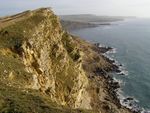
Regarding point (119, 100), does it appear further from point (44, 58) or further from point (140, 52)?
point (140, 52)

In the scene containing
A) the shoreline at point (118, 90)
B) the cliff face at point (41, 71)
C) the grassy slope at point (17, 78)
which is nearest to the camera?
the grassy slope at point (17, 78)

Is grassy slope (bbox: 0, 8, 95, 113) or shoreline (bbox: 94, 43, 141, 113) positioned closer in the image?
grassy slope (bbox: 0, 8, 95, 113)

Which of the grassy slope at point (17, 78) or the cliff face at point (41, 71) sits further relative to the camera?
the cliff face at point (41, 71)

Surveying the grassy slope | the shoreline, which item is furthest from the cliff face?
the shoreline

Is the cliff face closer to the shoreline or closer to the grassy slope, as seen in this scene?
the grassy slope

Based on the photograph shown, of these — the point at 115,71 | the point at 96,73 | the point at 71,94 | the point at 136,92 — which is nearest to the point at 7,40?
the point at 71,94

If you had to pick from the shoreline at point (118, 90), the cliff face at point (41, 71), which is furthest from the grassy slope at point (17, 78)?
the shoreline at point (118, 90)

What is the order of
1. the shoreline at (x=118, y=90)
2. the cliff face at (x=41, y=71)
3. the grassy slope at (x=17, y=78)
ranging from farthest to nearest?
1. the shoreline at (x=118, y=90)
2. the cliff face at (x=41, y=71)
3. the grassy slope at (x=17, y=78)

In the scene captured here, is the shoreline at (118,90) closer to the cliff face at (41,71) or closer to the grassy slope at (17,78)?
the cliff face at (41,71)

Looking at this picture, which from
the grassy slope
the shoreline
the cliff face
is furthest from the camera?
the shoreline
